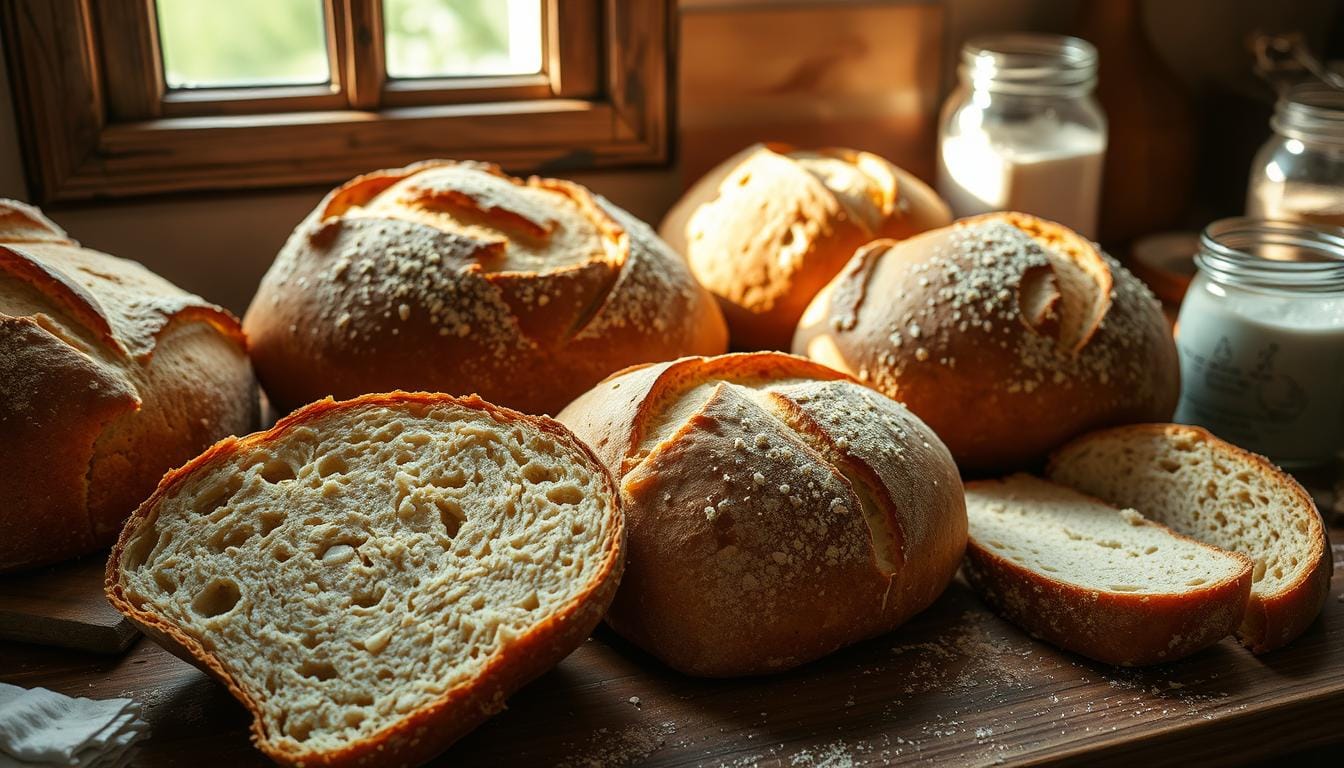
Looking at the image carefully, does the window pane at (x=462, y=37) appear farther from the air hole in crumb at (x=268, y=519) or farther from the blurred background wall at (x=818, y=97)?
the air hole in crumb at (x=268, y=519)

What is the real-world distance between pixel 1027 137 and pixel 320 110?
3.94 feet

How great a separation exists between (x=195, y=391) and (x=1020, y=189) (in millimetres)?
1333

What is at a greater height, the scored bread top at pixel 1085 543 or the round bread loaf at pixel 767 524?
the round bread loaf at pixel 767 524

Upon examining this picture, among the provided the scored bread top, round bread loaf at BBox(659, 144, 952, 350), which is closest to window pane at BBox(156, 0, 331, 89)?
round bread loaf at BBox(659, 144, 952, 350)

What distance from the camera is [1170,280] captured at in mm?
2107

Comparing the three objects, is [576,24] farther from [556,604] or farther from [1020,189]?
[556,604]

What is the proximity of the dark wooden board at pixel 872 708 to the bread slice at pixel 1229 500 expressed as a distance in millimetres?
56

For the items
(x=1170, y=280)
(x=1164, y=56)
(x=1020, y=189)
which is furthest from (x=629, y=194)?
(x=1164, y=56)

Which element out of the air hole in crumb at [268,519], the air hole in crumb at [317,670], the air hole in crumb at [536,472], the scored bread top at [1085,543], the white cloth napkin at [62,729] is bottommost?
the white cloth napkin at [62,729]

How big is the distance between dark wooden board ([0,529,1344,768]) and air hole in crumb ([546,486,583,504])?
18cm

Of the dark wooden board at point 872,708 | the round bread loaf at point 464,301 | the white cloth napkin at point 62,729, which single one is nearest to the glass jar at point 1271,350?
the dark wooden board at point 872,708

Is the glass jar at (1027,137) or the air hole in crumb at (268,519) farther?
the glass jar at (1027,137)

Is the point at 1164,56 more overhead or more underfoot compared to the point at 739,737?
more overhead

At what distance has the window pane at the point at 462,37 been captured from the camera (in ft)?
6.52
